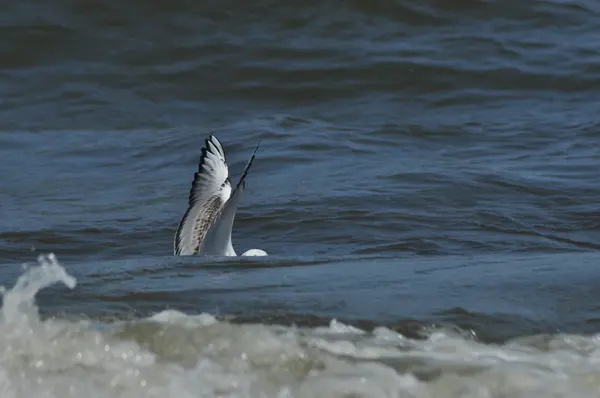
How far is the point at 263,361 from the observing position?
376 centimetres

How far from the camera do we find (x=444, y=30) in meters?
13.8

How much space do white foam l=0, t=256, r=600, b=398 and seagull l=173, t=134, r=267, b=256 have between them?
1.94 metres

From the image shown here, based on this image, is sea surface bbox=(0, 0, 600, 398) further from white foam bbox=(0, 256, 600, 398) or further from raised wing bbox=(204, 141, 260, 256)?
raised wing bbox=(204, 141, 260, 256)

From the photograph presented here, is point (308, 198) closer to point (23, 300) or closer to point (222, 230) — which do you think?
point (222, 230)

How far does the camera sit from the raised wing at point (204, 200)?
660 centimetres

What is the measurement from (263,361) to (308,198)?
443cm

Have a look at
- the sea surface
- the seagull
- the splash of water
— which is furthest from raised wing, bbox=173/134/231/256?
the splash of water

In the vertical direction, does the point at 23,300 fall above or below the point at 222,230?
above

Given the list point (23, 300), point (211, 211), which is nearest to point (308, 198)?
point (211, 211)

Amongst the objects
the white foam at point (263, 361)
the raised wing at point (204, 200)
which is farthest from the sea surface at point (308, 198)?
the raised wing at point (204, 200)

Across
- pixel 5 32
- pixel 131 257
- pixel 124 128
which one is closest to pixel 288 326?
pixel 131 257

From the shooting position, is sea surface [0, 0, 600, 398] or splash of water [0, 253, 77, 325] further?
splash of water [0, 253, 77, 325]

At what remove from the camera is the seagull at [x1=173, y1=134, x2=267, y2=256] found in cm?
618

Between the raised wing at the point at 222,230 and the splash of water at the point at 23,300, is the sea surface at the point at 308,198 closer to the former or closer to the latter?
the splash of water at the point at 23,300
